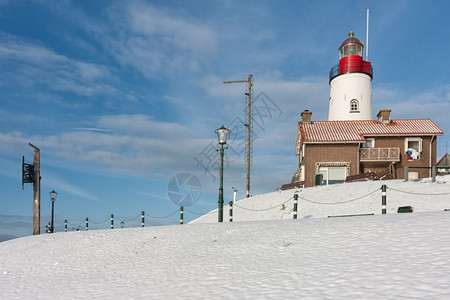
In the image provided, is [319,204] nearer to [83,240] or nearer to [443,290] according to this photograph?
[83,240]

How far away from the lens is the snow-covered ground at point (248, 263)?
4297 millimetres

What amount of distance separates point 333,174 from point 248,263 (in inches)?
940

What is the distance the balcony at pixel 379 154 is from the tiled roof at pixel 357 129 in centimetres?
135

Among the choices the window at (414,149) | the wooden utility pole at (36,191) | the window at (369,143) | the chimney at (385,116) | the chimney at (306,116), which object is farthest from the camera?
the chimney at (306,116)

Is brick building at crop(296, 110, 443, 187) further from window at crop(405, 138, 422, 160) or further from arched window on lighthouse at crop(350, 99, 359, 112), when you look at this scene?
arched window on lighthouse at crop(350, 99, 359, 112)

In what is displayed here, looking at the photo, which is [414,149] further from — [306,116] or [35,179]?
[35,179]

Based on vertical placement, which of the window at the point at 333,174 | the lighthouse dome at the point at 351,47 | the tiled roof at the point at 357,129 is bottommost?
the window at the point at 333,174

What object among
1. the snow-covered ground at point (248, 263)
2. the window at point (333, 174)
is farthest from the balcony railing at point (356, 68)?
the snow-covered ground at point (248, 263)

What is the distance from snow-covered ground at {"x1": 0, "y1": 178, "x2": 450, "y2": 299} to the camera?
4.30m

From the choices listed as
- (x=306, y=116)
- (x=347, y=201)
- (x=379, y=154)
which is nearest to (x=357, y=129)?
(x=379, y=154)

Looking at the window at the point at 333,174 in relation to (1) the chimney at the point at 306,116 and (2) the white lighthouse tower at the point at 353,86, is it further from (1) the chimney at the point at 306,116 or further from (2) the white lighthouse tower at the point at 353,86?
(2) the white lighthouse tower at the point at 353,86

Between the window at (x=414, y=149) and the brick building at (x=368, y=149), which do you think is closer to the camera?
the brick building at (x=368, y=149)

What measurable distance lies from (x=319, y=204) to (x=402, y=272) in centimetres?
1433

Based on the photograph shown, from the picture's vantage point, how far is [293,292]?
13.8 ft
